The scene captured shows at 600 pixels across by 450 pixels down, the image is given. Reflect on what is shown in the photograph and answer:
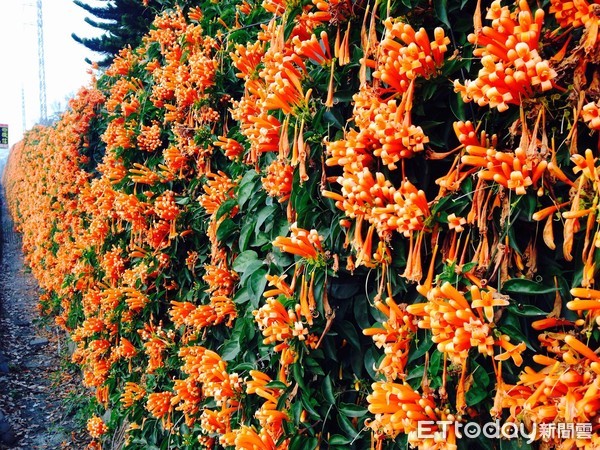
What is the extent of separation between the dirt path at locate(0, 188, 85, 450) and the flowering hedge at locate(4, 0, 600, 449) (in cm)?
268

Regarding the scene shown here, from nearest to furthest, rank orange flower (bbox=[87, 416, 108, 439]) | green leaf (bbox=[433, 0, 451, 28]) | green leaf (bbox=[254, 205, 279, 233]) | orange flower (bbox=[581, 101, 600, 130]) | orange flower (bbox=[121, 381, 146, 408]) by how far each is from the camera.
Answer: orange flower (bbox=[581, 101, 600, 130])
green leaf (bbox=[433, 0, 451, 28])
green leaf (bbox=[254, 205, 279, 233])
orange flower (bbox=[121, 381, 146, 408])
orange flower (bbox=[87, 416, 108, 439])

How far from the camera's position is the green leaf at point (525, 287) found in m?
0.90

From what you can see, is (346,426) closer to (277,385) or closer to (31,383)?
(277,385)

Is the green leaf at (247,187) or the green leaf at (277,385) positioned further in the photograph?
the green leaf at (247,187)

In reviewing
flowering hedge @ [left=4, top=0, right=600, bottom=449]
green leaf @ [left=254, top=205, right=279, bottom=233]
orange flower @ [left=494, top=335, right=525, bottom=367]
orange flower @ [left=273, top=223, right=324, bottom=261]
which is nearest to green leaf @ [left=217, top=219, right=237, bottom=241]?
flowering hedge @ [left=4, top=0, right=600, bottom=449]

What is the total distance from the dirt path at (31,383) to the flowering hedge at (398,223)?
2.68 meters

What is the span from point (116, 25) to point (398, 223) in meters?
9.20

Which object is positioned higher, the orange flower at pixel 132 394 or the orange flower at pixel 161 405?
the orange flower at pixel 161 405

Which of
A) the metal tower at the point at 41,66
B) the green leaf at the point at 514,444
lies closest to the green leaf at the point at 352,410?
the green leaf at the point at 514,444

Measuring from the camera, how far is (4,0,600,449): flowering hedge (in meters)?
0.88

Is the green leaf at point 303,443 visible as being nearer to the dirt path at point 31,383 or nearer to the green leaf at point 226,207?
the green leaf at point 226,207

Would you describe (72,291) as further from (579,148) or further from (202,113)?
(579,148)

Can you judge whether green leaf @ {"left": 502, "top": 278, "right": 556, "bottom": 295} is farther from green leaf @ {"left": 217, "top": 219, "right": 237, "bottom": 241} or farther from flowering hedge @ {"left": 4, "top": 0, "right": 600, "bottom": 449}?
green leaf @ {"left": 217, "top": 219, "right": 237, "bottom": 241}

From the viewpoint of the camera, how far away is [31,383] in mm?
5344
